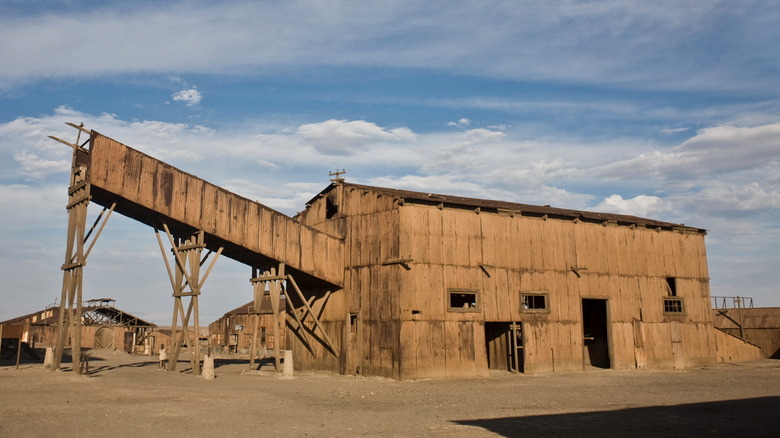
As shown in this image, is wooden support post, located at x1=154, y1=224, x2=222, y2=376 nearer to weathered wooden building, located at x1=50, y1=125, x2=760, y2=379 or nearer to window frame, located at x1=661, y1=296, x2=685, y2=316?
weathered wooden building, located at x1=50, y1=125, x2=760, y2=379

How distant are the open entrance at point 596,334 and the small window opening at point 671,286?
3.78 metres

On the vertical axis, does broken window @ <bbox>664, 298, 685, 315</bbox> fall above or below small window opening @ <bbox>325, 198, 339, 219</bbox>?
below

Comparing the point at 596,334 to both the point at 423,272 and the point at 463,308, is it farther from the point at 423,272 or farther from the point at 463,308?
the point at 423,272

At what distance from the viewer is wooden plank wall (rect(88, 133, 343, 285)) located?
81.1 feet

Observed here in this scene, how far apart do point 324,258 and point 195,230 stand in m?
6.30

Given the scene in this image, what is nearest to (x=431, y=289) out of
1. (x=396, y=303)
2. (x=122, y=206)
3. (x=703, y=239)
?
(x=396, y=303)

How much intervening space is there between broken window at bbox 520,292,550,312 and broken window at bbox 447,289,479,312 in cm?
240

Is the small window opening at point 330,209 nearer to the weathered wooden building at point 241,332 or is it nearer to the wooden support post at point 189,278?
the wooden support post at point 189,278

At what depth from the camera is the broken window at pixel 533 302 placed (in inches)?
1171

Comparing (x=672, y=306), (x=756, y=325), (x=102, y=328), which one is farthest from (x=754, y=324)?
(x=102, y=328)

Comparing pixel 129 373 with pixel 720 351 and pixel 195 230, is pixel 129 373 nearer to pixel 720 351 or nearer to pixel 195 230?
pixel 195 230

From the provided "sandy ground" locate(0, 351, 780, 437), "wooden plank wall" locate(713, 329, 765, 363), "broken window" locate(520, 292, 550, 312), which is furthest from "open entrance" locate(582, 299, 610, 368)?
"wooden plank wall" locate(713, 329, 765, 363)

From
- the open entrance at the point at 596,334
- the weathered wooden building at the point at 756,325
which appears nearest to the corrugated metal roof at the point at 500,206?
the open entrance at the point at 596,334

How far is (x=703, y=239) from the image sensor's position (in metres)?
36.9
